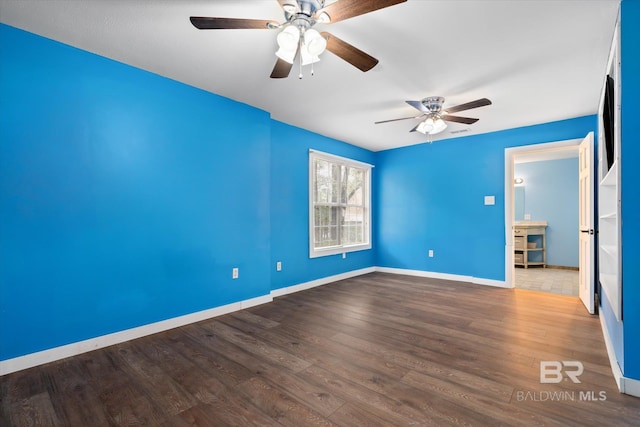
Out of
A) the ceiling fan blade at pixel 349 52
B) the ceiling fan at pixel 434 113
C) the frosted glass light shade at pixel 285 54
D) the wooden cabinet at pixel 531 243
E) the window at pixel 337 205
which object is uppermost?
the ceiling fan at pixel 434 113

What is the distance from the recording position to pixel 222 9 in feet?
6.49

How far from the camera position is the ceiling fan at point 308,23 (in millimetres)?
1611

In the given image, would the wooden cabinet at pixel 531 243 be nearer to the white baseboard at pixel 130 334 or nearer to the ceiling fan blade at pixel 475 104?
the white baseboard at pixel 130 334

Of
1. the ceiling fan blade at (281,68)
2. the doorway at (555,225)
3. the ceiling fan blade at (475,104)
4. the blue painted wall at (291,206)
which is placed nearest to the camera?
the ceiling fan blade at (281,68)

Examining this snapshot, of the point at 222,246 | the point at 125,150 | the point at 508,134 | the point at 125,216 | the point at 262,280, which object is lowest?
the point at 262,280

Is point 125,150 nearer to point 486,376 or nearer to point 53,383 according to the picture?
point 53,383

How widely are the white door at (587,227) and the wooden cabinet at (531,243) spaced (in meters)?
2.68

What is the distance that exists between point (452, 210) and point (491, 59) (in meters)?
2.97

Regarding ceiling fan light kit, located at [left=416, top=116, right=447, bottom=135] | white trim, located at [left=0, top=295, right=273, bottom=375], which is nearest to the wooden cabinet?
ceiling fan light kit, located at [left=416, top=116, right=447, bottom=135]

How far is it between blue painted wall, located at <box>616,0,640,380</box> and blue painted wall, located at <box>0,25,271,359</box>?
333cm

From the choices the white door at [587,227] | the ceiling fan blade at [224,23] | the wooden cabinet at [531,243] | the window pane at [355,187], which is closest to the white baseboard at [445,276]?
the white door at [587,227]

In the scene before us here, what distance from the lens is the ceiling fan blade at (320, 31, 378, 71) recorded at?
181 centimetres

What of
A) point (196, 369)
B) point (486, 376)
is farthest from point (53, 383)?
point (486, 376)

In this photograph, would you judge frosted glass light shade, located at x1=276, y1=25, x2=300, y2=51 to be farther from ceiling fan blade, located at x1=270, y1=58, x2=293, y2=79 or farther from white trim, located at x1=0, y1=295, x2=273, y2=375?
white trim, located at x1=0, y1=295, x2=273, y2=375
